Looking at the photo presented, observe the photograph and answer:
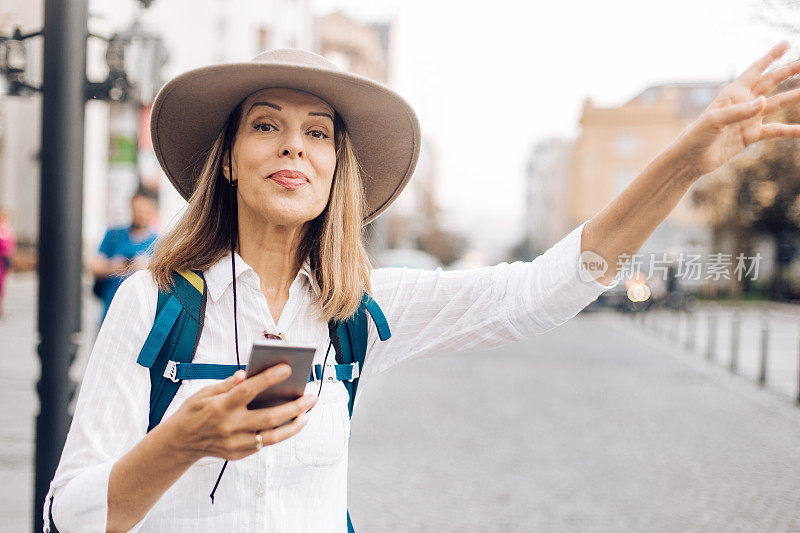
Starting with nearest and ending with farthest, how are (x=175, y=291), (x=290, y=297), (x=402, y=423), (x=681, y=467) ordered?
1. (x=175, y=291)
2. (x=290, y=297)
3. (x=681, y=467)
4. (x=402, y=423)

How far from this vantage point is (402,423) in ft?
24.2

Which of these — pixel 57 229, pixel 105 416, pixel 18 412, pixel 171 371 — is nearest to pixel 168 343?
pixel 171 371

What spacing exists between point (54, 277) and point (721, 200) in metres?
3.75

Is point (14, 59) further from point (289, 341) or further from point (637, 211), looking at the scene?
point (637, 211)

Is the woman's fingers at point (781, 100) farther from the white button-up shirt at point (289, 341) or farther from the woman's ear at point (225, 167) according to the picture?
the woman's ear at point (225, 167)

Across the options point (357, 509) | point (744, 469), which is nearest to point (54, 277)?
point (357, 509)

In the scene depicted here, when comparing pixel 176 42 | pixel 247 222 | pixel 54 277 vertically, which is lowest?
pixel 54 277

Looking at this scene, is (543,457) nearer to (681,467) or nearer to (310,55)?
(681,467)

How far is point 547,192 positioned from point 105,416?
308ft

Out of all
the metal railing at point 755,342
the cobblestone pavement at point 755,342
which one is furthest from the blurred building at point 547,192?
the metal railing at point 755,342

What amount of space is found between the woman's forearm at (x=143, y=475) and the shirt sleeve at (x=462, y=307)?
2.08 feet

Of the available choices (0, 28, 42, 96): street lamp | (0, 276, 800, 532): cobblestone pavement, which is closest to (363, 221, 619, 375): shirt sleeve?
(0, 28, 42, 96): street lamp

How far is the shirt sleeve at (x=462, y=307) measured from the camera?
1.65 metres

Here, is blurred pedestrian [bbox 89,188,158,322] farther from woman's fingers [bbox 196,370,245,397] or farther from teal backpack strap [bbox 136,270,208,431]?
woman's fingers [bbox 196,370,245,397]
